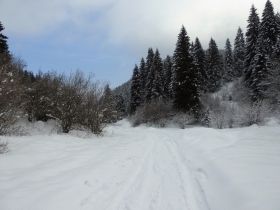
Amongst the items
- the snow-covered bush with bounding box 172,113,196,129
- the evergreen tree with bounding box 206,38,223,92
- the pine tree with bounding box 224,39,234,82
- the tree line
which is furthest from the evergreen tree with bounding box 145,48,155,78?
the snow-covered bush with bounding box 172,113,196,129

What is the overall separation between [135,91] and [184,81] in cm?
1895

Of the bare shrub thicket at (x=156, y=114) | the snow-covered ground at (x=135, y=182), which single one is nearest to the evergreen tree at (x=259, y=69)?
the bare shrub thicket at (x=156, y=114)

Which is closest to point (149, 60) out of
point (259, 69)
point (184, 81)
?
point (184, 81)

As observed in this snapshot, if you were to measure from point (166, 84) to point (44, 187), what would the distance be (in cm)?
3776

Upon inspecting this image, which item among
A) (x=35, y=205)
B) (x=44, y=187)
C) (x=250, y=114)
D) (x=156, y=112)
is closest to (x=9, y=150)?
(x=44, y=187)

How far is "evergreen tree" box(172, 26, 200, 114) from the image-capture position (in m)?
24.7

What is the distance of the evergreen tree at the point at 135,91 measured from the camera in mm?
42031

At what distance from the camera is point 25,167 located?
15.2ft

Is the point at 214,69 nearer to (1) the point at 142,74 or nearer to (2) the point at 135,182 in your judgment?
(1) the point at 142,74

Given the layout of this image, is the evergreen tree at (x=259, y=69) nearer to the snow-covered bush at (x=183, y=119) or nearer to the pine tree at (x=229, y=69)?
the snow-covered bush at (x=183, y=119)

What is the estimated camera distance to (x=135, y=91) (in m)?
42.5

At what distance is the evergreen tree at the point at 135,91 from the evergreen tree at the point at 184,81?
16.5 m

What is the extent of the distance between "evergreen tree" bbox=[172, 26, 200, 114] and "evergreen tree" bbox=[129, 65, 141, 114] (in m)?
16.5

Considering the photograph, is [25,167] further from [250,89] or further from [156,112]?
[250,89]
